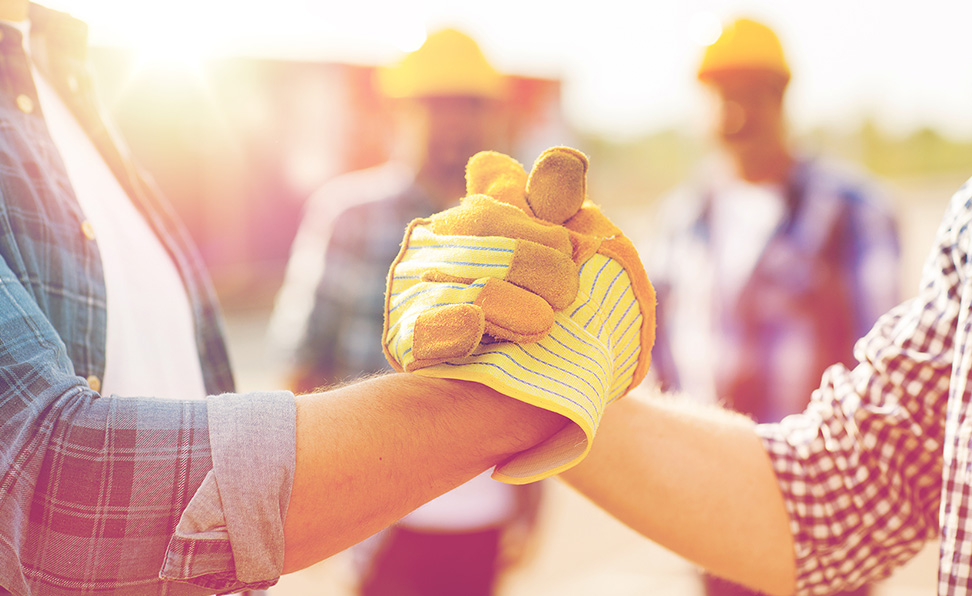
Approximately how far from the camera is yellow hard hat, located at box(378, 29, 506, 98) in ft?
11.7

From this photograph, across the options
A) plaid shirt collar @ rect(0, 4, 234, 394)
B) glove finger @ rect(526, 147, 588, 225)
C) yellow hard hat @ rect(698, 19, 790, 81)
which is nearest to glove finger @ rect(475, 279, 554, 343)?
glove finger @ rect(526, 147, 588, 225)

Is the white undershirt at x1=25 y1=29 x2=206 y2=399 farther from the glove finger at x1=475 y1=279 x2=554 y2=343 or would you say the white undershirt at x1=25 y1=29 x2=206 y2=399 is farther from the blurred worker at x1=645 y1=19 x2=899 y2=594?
the blurred worker at x1=645 y1=19 x2=899 y2=594

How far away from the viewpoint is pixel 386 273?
3240 millimetres

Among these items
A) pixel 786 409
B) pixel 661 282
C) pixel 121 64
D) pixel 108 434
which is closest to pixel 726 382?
pixel 786 409

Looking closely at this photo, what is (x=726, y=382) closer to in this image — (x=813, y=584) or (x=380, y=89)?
(x=813, y=584)

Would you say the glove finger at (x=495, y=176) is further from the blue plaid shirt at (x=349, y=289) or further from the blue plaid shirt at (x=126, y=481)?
the blue plaid shirt at (x=349, y=289)

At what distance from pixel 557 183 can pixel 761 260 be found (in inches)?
106

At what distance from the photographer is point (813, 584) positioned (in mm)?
1481

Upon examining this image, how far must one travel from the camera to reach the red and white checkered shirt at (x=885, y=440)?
1320 millimetres

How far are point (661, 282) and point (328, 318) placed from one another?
184 cm

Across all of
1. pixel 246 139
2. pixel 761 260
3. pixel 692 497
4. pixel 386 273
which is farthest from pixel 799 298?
pixel 246 139

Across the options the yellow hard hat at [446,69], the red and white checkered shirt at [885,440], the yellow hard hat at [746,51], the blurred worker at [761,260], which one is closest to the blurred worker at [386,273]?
the yellow hard hat at [446,69]

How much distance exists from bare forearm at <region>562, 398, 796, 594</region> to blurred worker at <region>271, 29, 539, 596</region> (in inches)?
55.6

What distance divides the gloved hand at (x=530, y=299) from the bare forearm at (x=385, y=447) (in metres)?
0.05
